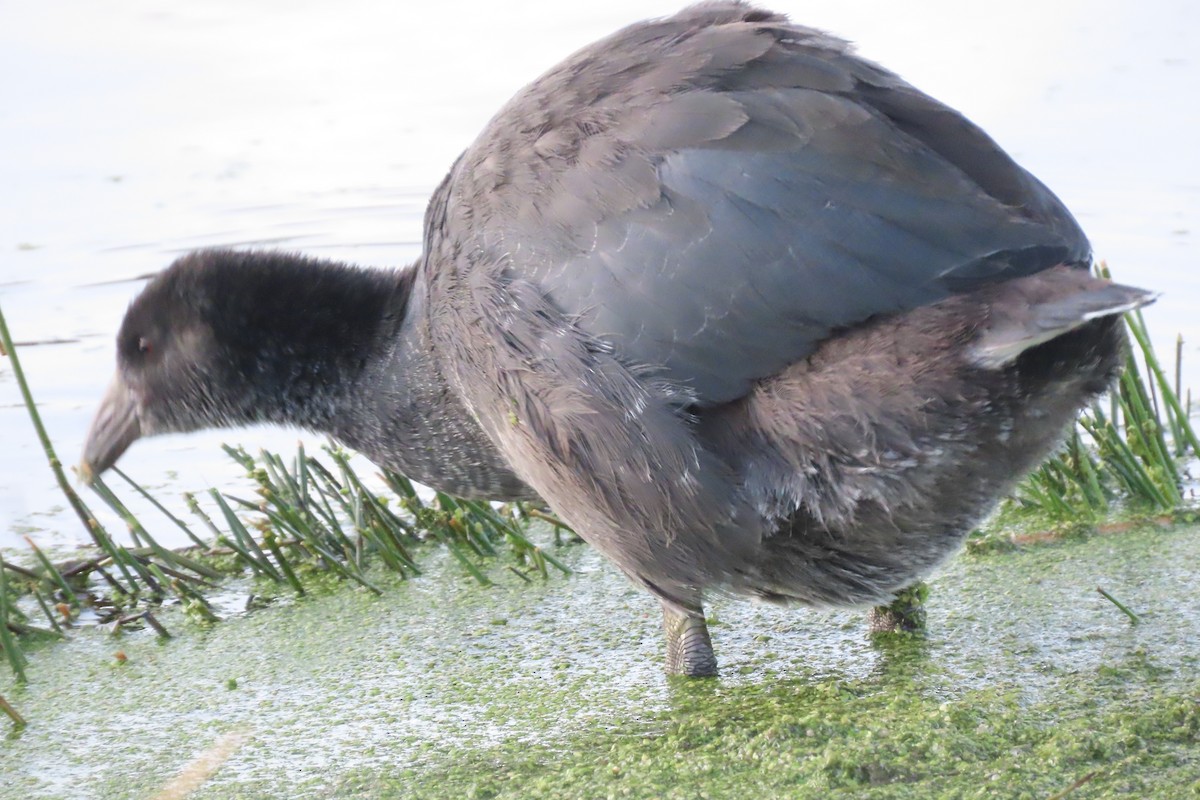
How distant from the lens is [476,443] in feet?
13.9

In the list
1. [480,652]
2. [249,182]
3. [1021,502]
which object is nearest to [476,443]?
[480,652]

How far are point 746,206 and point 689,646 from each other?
3.83 ft

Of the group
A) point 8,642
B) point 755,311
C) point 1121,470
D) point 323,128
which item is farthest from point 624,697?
point 323,128

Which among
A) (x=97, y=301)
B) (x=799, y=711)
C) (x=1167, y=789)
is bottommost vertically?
(x=97, y=301)

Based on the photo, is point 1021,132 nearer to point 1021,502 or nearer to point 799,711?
point 1021,502

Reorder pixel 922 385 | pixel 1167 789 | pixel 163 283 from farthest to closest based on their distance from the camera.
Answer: pixel 163 283, pixel 922 385, pixel 1167 789

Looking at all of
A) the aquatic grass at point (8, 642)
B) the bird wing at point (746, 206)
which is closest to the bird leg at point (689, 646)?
the bird wing at point (746, 206)

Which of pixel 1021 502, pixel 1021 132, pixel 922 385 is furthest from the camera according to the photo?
pixel 1021 132

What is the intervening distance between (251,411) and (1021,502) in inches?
92.8

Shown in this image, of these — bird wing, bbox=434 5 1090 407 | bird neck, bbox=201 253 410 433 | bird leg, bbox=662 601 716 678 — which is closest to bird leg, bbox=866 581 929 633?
bird leg, bbox=662 601 716 678

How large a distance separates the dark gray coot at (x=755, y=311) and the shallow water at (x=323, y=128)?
269 centimetres

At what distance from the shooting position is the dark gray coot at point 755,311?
130 inches

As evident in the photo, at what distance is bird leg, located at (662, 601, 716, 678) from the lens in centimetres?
391

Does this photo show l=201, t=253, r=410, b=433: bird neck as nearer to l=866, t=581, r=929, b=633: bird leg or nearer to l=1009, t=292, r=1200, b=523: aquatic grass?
Answer: l=866, t=581, r=929, b=633: bird leg
